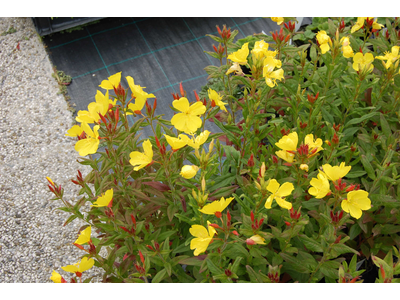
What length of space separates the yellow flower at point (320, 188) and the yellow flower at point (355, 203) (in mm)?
75

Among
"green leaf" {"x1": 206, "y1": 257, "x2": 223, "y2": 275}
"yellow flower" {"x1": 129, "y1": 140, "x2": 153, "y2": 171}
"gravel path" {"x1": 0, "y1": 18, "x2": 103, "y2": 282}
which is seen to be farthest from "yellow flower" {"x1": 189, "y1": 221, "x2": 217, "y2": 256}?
"gravel path" {"x1": 0, "y1": 18, "x2": 103, "y2": 282}

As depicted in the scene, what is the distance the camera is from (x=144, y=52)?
4.65m

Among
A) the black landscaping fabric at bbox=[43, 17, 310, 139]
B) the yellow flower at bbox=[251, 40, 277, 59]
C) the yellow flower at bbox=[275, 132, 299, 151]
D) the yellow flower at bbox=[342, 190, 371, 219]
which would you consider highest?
the black landscaping fabric at bbox=[43, 17, 310, 139]

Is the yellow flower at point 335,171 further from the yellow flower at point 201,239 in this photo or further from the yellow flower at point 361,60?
the yellow flower at point 361,60

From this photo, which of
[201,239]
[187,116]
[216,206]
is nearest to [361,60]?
[187,116]

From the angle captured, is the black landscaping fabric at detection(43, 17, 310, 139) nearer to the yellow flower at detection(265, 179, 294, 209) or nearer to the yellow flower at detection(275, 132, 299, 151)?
the yellow flower at detection(275, 132, 299, 151)

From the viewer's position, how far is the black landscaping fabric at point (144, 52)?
433cm

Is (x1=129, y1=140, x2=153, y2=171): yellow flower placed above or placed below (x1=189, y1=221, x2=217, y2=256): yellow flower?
above

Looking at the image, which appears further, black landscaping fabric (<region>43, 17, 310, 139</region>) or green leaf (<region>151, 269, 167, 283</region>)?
black landscaping fabric (<region>43, 17, 310, 139</region>)

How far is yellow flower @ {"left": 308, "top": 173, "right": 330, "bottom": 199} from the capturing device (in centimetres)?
125

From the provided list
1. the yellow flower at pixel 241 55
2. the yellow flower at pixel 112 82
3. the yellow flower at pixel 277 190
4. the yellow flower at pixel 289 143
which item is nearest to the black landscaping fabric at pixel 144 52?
the yellow flower at pixel 241 55

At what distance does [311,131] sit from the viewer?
1928 millimetres

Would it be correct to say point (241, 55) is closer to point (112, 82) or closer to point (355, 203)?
point (112, 82)

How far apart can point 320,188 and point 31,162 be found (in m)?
3.31
